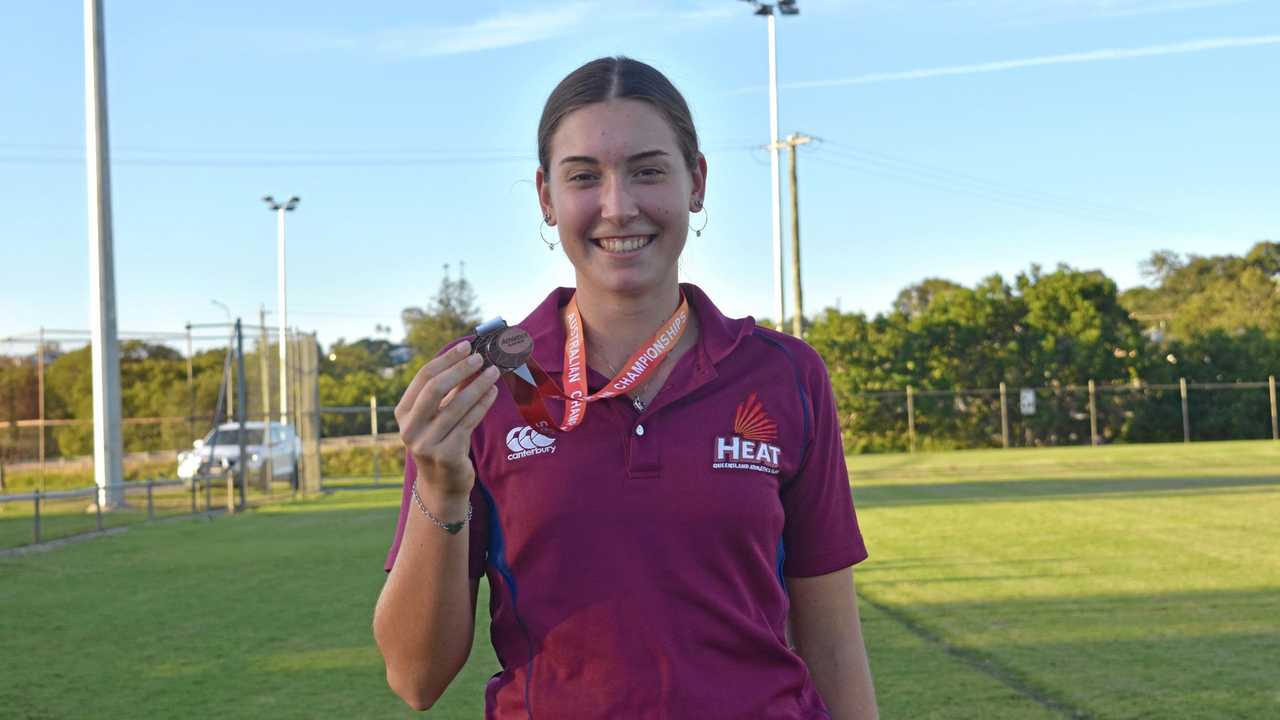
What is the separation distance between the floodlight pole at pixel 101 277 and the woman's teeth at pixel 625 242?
2047 centimetres

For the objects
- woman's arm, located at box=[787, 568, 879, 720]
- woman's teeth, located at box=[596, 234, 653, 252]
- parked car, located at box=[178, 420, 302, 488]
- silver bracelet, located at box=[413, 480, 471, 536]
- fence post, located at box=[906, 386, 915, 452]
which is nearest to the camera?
silver bracelet, located at box=[413, 480, 471, 536]

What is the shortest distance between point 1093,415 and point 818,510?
46184mm

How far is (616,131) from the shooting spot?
2.44 m

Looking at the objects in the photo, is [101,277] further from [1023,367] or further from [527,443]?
[1023,367]

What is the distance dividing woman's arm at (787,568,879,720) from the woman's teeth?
0.72 meters

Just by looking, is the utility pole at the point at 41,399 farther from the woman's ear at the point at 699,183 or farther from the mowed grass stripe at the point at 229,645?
the woman's ear at the point at 699,183

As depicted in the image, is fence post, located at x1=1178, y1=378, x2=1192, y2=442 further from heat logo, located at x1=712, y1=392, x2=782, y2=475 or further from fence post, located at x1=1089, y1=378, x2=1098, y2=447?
heat logo, located at x1=712, y1=392, x2=782, y2=475

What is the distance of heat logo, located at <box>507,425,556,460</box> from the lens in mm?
2348

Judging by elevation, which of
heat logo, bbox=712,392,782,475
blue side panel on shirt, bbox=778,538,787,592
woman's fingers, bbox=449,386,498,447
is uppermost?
woman's fingers, bbox=449,386,498,447

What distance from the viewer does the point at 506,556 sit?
236 cm

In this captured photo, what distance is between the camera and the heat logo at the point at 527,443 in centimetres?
235

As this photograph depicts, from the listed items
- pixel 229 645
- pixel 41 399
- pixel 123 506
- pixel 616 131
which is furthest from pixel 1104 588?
pixel 41 399

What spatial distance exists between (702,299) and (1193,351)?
53.4 metres

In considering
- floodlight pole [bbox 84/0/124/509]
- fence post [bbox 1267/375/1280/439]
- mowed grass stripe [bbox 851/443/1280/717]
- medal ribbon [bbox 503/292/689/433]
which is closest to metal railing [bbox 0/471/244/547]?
floodlight pole [bbox 84/0/124/509]
